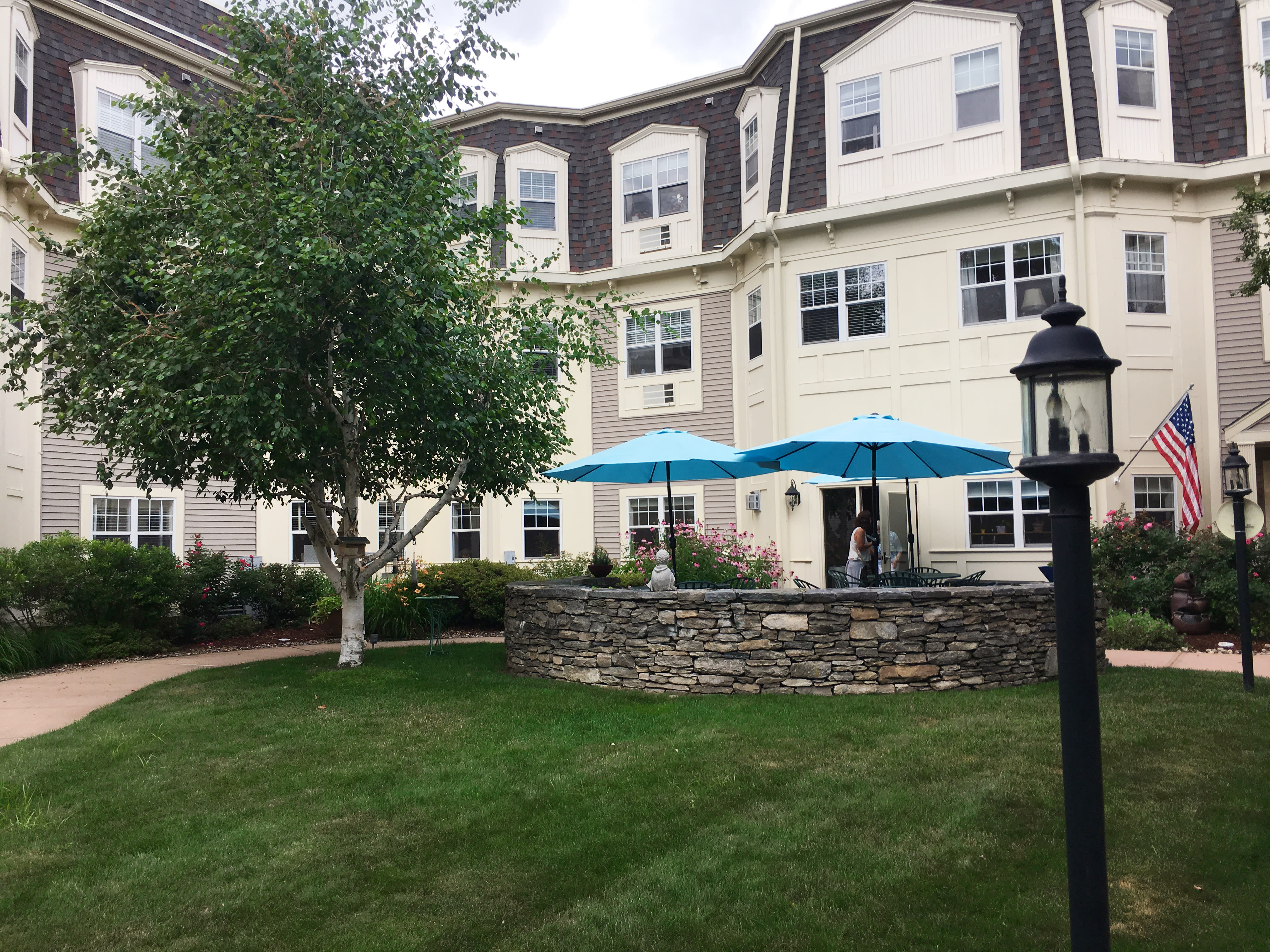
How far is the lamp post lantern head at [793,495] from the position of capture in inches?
603

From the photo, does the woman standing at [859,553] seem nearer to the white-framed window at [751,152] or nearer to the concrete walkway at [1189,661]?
the concrete walkway at [1189,661]

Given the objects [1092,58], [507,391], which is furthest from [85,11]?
[1092,58]

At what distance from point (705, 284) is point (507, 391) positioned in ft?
26.2

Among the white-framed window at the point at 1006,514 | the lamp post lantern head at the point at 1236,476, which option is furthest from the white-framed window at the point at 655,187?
the lamp post lantern head at the point at 1236,476

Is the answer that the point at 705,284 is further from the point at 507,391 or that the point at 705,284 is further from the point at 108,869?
the point at 108,869

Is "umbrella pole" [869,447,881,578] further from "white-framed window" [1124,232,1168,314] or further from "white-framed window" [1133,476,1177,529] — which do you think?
"white-framed window" [1124,232,1168,314]

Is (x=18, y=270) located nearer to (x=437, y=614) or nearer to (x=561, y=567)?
(x=437, y=614)

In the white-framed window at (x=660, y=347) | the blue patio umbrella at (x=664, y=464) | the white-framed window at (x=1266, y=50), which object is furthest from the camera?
the white-framed window at (x=660, y=347)

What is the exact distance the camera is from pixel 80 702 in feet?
30.0

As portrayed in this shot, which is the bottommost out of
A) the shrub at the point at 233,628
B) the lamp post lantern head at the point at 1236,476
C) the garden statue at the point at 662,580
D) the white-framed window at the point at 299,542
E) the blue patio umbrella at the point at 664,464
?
the shrub at the point at 233,628

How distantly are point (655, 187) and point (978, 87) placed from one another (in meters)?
6.30

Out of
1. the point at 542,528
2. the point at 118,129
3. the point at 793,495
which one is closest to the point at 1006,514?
the point at 793,495

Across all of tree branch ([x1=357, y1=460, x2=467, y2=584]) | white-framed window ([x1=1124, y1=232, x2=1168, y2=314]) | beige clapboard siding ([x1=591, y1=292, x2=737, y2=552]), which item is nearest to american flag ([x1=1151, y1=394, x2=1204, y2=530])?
white-framed window ([x1=1124, y1=232, x2=1168, y2=314])

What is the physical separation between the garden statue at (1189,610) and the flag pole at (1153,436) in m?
1.80
